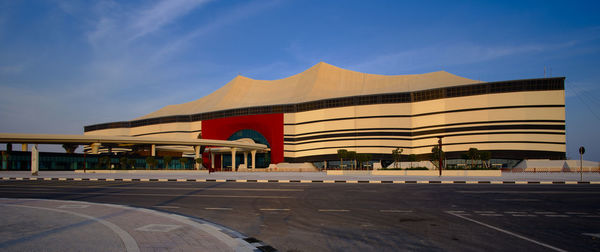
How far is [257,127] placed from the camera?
105m

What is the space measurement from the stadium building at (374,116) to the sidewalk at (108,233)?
258ft

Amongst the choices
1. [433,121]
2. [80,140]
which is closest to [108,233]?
A: [80,140]

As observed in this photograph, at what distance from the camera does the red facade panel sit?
101188 millimetres

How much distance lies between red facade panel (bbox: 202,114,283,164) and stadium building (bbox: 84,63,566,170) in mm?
268

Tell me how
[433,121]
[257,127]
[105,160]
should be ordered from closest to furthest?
1. [105,160]
2. [433,121]
3. [257,127]

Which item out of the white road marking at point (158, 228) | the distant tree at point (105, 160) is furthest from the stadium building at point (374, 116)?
the white road marking at point (158, 228)

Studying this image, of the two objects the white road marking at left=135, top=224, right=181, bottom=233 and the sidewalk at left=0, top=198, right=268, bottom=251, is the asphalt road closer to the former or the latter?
the sidewalk at left=0, top=198, right=268, bottom=251

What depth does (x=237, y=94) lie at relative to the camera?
12025cm

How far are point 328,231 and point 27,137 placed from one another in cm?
6743

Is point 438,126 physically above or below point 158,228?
above

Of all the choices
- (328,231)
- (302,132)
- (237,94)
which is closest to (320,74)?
(302,132)

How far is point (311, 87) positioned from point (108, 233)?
100 meters

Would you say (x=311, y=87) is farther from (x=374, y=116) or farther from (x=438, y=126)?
(x=438, y=126)

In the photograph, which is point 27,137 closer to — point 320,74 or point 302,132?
point 302,132
